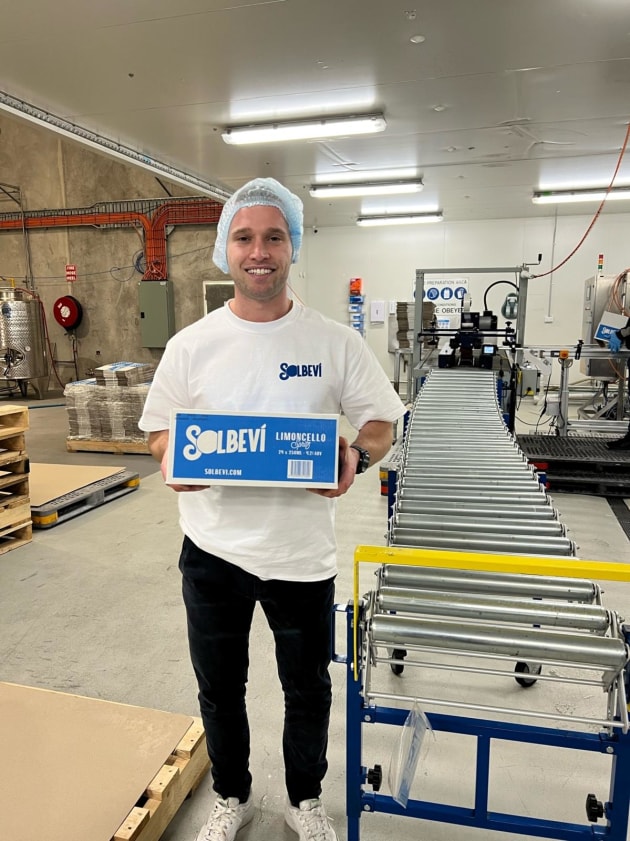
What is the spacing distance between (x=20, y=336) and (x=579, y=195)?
A: 31.6 feet

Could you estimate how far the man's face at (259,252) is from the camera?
1.29 m

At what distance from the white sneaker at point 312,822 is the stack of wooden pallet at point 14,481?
289 centimetres

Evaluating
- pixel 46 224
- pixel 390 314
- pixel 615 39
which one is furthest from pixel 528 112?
pixel 46 224

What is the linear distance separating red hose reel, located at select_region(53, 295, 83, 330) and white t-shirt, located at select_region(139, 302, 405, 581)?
33.8ft

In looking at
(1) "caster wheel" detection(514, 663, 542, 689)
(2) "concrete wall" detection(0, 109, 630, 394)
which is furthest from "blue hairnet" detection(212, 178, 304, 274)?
(2) "concrete wall" detection(0, 109, 630, 394)

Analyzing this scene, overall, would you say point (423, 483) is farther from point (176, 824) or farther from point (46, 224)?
point (46, 224)

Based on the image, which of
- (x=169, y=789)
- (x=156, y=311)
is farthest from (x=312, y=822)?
(x=156, y=311)

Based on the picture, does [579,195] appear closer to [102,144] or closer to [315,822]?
[102,144]

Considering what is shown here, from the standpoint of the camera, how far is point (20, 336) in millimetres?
9758

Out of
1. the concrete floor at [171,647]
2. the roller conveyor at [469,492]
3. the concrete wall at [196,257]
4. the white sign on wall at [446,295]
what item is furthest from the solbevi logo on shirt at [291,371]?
the white sign on wall at [446,295]

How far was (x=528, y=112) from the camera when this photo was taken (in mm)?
5305

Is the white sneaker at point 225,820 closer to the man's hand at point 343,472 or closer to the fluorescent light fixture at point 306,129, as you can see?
the man's hand at point 343,472

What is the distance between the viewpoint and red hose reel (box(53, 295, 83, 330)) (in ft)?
34.5

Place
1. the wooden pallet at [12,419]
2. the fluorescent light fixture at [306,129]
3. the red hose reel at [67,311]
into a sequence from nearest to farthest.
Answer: the wooden pallet at [12,419] → the fluorescent light fixture at [306,129] → the red hose reel at [67,311]
